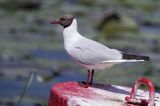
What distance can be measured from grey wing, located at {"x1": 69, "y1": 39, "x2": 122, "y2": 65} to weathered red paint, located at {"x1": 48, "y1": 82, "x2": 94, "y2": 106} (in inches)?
7.8

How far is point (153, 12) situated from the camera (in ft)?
48.1

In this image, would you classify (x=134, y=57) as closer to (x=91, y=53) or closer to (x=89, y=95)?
(x=91, y=53)

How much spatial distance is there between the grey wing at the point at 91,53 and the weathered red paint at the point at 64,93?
7.8 inches

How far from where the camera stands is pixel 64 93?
485 centimetres

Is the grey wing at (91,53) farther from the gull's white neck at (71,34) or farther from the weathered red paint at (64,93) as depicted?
the weathered red paint at (64,93)

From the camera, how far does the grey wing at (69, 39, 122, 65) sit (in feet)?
17.2

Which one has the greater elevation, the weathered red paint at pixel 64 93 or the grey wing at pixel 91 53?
the grey wing at pixel 91 53

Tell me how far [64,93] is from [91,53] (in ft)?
1.80

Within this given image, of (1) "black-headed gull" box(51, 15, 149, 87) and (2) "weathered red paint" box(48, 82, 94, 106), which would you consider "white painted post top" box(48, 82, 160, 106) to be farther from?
(1) "black-headed gull" box(51, 15, 149, 87)

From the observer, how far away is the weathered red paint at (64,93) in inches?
188

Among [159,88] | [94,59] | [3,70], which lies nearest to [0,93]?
[3,70]

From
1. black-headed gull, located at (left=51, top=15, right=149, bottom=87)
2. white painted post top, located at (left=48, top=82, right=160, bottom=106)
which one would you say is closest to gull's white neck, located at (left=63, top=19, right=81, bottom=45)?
black-headed gull, located at (left=51, top=15, right=149, bottom=87)

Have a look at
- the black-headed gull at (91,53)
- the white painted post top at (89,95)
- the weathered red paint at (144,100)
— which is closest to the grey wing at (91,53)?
the black-headed gull at (91,53)

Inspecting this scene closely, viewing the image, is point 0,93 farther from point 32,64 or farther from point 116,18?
point 116,18
